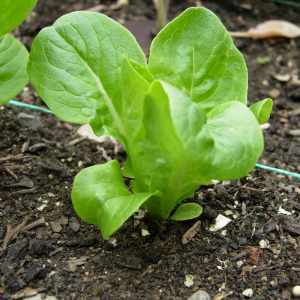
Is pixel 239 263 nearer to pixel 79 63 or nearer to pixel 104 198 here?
pixel 104 198

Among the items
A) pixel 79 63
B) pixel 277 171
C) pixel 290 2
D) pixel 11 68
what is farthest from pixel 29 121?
pixel 290 2

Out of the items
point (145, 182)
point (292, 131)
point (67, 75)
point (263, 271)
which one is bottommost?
point (292, 131)

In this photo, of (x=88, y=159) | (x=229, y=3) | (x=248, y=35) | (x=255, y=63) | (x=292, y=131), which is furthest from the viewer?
(x=229, y=3)

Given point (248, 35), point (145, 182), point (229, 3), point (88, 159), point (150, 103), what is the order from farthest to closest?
point (229, 3) → point (248, 35) → point (88, 159) → point (145, 182) → point (150, 103)

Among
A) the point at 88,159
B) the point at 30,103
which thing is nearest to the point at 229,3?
the point at 30,103

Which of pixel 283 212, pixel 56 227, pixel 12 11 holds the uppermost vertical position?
pixel 12 11

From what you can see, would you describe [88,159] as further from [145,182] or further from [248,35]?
[248,35]
